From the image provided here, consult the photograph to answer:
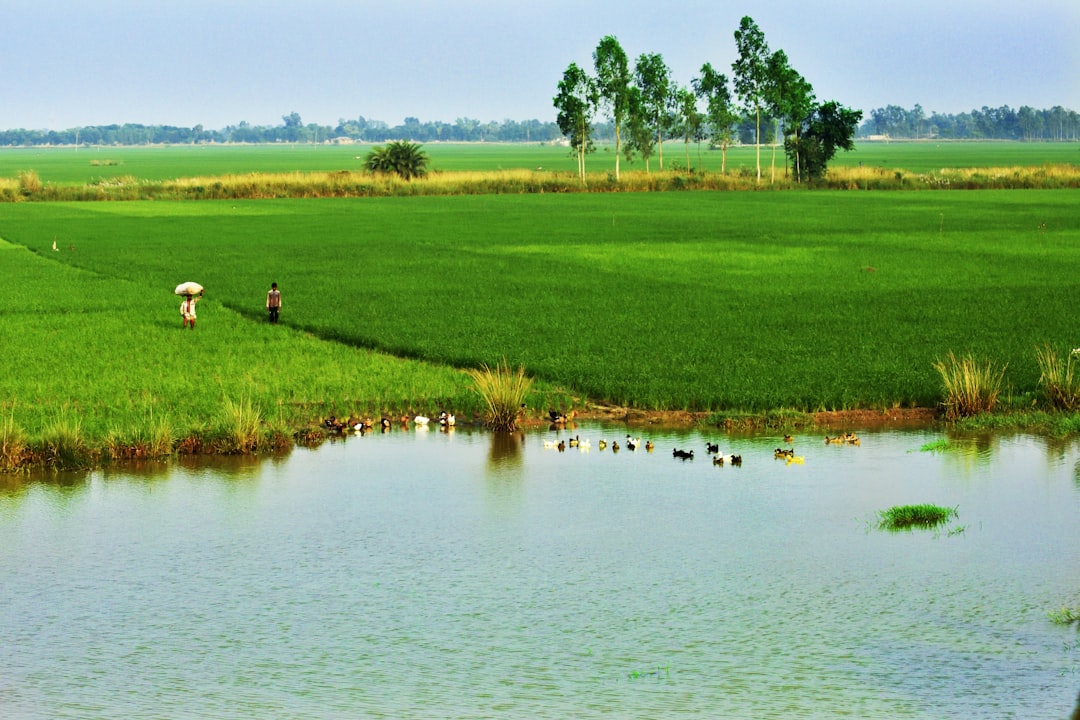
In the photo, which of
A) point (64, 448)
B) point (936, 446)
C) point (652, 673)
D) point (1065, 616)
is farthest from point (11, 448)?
point (1065, 616)

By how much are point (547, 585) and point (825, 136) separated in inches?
3555

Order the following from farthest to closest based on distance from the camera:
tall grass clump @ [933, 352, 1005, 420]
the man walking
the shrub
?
the shrub → the man walking → tall grass clump @ [933, 352, 1005, 420]

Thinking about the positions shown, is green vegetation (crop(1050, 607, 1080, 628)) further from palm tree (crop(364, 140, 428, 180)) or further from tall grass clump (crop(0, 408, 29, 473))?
palm tree (crop(364, 140, 428, 180))

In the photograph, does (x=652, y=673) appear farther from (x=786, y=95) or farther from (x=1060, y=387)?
(x=786, y=95)

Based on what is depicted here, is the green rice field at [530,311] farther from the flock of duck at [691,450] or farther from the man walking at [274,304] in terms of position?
the flock of duck at [691,450]

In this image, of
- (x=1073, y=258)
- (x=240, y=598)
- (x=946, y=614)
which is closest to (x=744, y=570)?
(x=946, y=614)

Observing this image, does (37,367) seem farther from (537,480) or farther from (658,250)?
(658,250)

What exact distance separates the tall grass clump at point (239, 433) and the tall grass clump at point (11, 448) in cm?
226

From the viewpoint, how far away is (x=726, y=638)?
432 inches

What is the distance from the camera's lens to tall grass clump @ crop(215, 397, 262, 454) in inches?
694

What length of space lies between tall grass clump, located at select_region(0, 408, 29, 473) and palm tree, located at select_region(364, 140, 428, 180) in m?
80.0

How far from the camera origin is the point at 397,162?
97.0 meters

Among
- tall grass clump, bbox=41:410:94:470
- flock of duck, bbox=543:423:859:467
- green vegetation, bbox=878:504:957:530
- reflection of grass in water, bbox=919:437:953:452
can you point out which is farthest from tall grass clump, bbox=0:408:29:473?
reflection of grass in water, bbox=919:437:953:452

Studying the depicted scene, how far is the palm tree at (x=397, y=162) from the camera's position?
9662 cm
